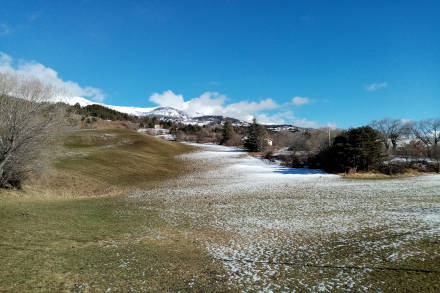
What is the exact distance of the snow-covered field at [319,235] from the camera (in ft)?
30.4

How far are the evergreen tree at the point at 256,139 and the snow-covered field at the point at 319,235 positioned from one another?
2363 inches

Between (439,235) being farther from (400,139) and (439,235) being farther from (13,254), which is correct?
(400,139)

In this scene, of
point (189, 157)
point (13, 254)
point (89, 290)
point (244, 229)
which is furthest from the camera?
point (189, 157)

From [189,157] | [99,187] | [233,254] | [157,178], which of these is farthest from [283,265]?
[189,157]

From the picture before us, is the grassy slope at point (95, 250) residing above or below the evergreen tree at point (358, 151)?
below

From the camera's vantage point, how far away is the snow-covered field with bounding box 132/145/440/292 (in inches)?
364

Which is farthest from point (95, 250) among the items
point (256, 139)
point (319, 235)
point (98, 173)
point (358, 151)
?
point (256, 139)

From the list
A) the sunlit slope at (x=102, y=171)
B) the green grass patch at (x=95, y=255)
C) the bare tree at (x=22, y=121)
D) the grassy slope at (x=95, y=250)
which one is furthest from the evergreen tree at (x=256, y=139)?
the green grass patch at (x=95, y=255)

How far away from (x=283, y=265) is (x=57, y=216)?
648 inches

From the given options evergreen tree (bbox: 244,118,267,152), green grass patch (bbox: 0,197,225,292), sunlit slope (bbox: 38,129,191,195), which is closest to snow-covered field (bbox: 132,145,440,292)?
green grass patch (bbox: 0,197,225,292)

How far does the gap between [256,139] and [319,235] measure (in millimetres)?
76134

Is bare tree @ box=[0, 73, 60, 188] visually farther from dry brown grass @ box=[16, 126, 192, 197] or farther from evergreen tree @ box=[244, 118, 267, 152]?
evergreen tree @ box=[244, 118, 267, 152]

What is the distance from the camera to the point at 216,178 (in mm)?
44531

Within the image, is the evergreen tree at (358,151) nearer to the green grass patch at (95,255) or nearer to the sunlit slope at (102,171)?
the sunlit slope at (102,171)
